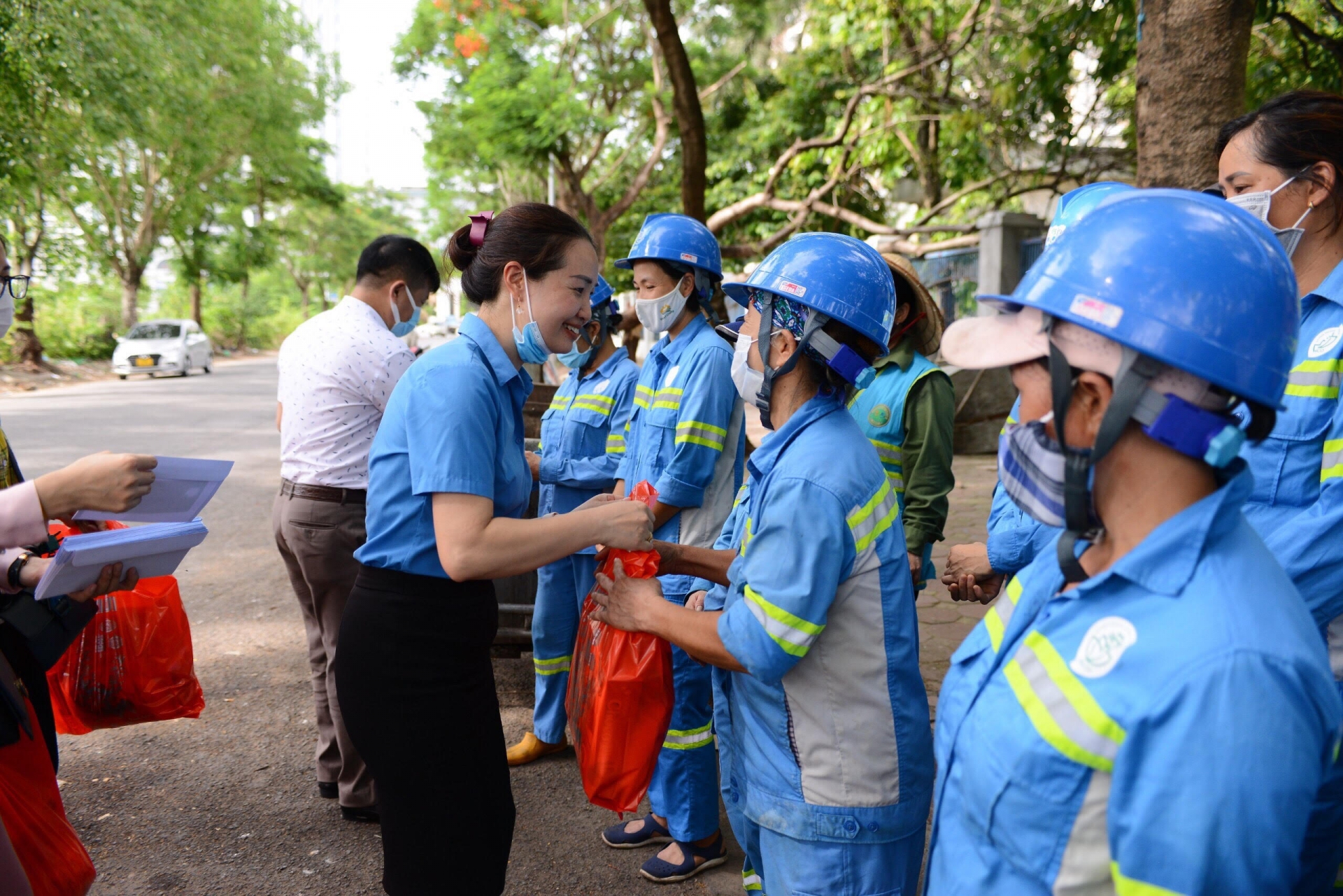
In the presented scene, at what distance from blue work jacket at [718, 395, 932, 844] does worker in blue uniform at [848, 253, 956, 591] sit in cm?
138

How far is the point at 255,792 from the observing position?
3.71m

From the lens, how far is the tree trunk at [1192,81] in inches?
135

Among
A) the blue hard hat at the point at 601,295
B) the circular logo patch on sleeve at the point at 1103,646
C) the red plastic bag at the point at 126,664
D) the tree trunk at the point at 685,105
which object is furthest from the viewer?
the tree trunk at the point at 685,105

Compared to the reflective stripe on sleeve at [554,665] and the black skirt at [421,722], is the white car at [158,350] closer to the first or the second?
the reflective stripe on sleeve at [554,665]

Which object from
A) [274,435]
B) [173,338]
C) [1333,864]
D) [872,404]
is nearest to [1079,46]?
[872,404]

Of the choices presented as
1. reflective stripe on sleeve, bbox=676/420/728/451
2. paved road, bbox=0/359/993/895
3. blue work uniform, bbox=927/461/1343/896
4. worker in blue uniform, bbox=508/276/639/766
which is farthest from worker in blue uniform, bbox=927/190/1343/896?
worker in blue uniform, bbox=508/276/639/766

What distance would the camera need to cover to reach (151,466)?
205 cm

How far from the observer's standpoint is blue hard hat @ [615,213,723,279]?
3715 millimetres

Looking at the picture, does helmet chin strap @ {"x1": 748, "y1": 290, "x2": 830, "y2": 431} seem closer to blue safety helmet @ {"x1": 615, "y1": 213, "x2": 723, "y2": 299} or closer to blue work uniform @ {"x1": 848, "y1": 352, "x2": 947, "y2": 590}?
blue work uniform @ {"x1": 848, "y1": 352, "x2": 947, "y2": 590}

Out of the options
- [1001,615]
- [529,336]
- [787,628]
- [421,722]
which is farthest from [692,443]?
[1001,615]

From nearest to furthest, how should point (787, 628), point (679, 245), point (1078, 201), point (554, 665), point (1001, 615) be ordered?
1. point (1001, 615)
2. point (787, 628)
3. point (1078, 201)
4. point (679, 245)
5. point (554, 665)

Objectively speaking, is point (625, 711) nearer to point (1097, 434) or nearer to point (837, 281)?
point (837, 281)

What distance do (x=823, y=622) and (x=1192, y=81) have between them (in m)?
2.97

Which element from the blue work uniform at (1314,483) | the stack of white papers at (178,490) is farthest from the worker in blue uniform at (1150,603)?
the stack of white papers at (178,490)
